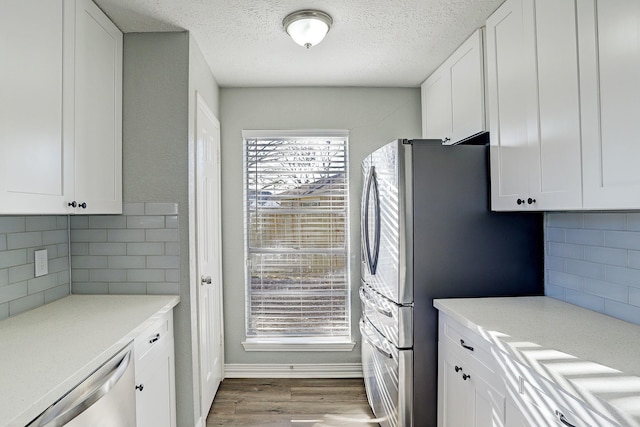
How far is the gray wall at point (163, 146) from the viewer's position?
2.03 metres

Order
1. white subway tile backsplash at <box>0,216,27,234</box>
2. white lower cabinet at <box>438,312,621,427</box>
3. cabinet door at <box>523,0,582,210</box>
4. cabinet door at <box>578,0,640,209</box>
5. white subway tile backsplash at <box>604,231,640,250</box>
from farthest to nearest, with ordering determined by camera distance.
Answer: white subway tile backsplash at <box>0,216,27,234</box> → white subway tile backsplash at <box>604,231,640,250</box> → cabinet door at <box>523,0,582,210</box> → cabinet door at <box>578,0,640,209</box> → white lower cabinet at <box>438,312,621,427</box>

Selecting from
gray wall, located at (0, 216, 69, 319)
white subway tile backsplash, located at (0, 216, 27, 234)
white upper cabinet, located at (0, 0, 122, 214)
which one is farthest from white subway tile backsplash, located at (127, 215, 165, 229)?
white subway tile backsplash, located at (0, 216, 27, 234)

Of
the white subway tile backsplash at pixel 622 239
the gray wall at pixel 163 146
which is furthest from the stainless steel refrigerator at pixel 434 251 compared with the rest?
the gray wall at pixel 163 146

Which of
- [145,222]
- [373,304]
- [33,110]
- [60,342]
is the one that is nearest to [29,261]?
[145,222]

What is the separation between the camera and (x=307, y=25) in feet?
6.25

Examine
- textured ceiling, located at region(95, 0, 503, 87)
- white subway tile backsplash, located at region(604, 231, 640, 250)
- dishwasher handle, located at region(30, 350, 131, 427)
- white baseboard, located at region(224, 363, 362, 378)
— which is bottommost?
white baseboard, located at region(224, 363, 362, 378)

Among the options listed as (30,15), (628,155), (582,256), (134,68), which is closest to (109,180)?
(134,68)

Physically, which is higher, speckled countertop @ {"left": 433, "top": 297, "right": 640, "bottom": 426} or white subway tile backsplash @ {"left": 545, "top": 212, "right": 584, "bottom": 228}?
white subway tile backsplash @ {"left": 545, "top": 212, "right": 584, "bottom": 228}

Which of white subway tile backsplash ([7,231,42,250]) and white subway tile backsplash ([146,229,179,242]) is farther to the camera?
white subway tile backsplash ([146,229,179,242])

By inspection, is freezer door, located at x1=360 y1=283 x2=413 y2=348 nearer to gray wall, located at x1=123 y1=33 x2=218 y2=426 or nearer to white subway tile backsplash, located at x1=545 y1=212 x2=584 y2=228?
white subway tile backsplash, located at x1=545 y1=212 x2=584 y2=228

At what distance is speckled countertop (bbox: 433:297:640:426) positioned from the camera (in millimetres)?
933

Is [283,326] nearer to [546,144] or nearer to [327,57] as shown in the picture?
[327,57]

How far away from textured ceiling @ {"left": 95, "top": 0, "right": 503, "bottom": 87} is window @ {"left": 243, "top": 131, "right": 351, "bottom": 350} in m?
0.59

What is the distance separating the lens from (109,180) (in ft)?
6.25
